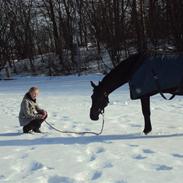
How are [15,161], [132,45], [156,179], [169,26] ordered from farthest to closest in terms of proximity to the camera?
1. [132,45]
2. [169,26]
3. [15,161]
4. [156,179]

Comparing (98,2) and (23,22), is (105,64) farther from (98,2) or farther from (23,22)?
(23,22)

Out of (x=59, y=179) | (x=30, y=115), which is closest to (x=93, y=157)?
(x=59, y=179)

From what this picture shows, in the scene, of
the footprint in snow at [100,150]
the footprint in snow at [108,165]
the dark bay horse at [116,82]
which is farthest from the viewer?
the dark bay horse at [116,82]

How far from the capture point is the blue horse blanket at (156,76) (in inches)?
282

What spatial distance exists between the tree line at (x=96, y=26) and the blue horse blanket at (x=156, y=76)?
10145mm

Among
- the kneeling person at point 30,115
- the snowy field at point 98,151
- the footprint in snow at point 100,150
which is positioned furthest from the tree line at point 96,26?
the footprint in snow at point 100,150

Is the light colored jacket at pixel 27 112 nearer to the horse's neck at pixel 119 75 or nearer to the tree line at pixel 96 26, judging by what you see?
the horse's neck at pixel 119 75

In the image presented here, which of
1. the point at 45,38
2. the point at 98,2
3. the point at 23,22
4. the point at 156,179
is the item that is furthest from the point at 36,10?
the point at 156,179

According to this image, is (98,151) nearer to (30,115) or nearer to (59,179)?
(59,179)

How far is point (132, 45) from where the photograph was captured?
26562 mm

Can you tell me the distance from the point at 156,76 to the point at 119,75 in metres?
0.66

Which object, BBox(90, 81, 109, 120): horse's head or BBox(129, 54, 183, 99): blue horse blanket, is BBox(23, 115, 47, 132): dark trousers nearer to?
BBox(90, 81, 109, 120): horse's head

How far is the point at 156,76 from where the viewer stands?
7160 millimetres

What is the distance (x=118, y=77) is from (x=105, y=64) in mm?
18164
